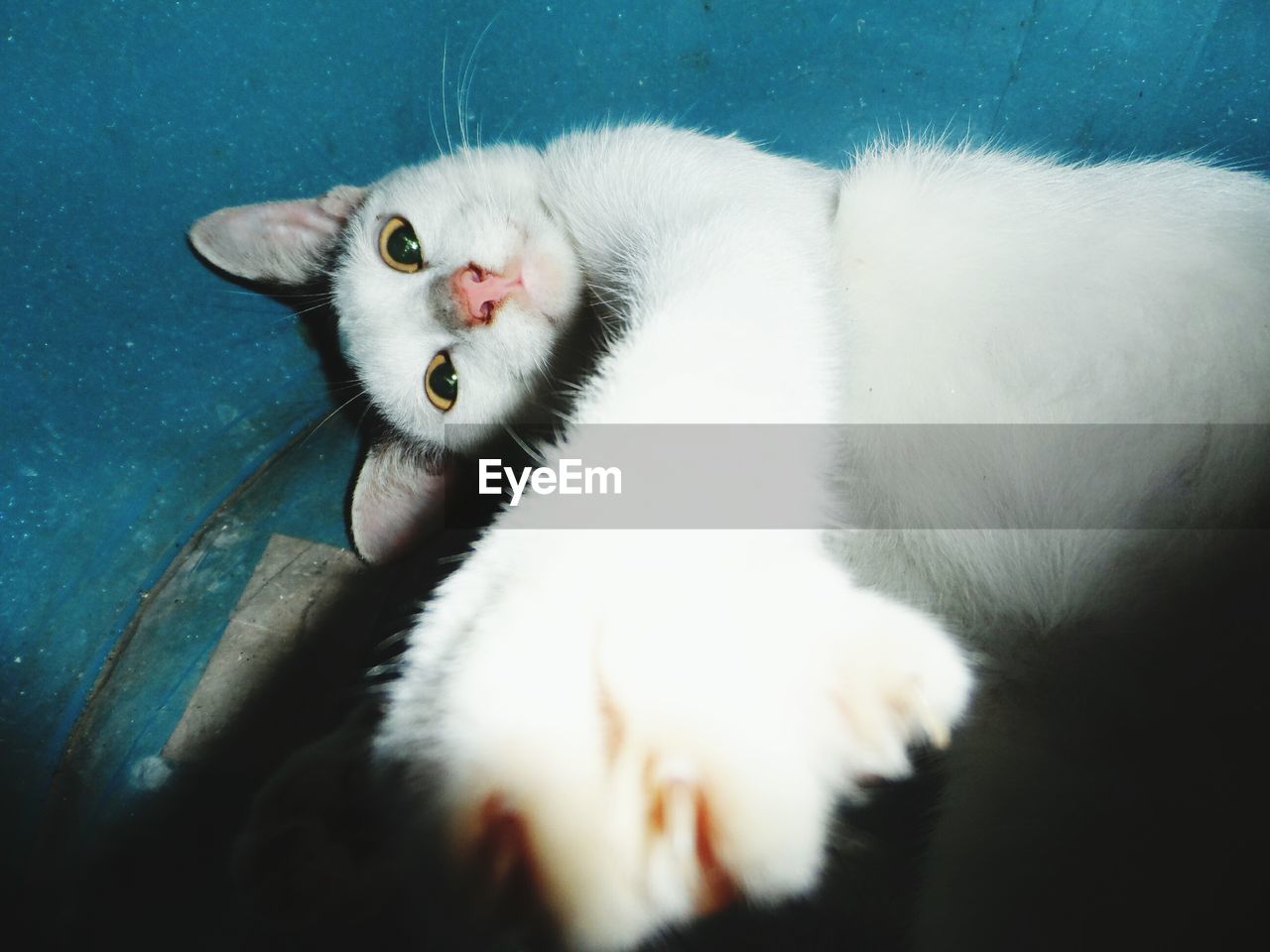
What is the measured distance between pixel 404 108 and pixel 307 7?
17cm

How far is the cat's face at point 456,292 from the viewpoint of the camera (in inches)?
35.8

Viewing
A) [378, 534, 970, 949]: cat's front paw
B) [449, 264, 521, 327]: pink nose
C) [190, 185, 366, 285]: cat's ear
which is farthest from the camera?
[190, 185, 366, 285]: cat's ear

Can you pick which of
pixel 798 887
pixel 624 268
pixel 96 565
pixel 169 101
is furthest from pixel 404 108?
pixel 798 887

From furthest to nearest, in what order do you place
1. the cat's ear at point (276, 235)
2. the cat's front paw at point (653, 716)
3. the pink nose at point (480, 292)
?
the cat's ear at point (276, 235), the pink nose at point (480, 292), the cat's front paw at point (653, 716)

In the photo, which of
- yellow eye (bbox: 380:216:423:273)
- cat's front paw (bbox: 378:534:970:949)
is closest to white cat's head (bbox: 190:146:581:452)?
yellow eye (bbox: 380:216:423:273)

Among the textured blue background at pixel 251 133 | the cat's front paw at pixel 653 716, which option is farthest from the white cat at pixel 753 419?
the textured blue background at pixel 251 133

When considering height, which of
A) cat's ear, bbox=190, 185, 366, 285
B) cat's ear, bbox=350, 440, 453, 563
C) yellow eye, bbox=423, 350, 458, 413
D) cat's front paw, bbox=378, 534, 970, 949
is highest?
cat's ear, bbox=190, 185, 366, 285

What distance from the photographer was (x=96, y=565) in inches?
45.1

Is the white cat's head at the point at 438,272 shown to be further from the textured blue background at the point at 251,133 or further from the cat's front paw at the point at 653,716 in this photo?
the cat's front paw at the point at 653,716

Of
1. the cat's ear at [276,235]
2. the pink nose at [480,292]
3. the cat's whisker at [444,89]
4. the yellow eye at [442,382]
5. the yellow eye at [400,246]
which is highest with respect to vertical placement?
the cat's whisker at [444,89]

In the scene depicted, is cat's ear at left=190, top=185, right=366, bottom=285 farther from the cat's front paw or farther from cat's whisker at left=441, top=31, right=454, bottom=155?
the cat's front paw

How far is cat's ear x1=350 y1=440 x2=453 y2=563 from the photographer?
43.3 inches

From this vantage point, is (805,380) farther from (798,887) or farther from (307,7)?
(307,7)

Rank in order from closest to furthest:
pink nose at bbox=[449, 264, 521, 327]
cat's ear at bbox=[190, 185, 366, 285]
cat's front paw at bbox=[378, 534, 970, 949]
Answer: cat's front paw at bbox=[378, 534, 970, 949], pink nose at bbox=[449, 264, 521, 327], cat's ear at bbox=[190, 185, 366, 285]
